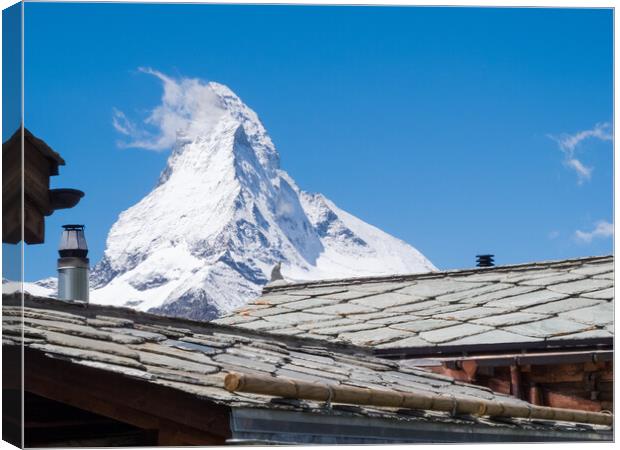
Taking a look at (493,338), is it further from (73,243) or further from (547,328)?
(73,243)

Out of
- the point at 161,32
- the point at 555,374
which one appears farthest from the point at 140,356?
the point at 161,32

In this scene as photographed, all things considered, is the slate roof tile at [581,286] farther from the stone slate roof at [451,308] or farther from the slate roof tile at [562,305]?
the slate roof tile at [562,305]

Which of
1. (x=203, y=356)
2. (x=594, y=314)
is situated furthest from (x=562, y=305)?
(x=203, y=356)

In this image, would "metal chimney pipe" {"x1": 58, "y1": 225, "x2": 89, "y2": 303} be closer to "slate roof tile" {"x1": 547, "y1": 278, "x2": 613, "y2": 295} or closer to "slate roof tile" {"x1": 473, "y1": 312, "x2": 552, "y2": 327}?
"slate roof tile" {"x1": 473, "y1": 312, "x2": 552, "y2": 327}

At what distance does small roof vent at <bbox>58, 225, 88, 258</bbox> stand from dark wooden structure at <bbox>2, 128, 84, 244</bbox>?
4116mm

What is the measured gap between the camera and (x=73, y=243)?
34.2 feet

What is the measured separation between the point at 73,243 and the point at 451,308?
3186mm

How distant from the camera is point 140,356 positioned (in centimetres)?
573

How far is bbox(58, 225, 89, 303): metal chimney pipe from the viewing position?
10.1 meters

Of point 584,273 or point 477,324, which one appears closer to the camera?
point 477,324

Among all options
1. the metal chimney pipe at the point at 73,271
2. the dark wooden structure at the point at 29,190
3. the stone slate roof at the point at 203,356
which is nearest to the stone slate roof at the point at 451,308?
the stone slate roof at the point at 203,356

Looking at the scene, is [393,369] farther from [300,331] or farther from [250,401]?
[250,401]

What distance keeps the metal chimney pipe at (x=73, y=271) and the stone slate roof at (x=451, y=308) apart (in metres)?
1.35

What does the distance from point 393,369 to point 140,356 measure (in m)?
2.96
